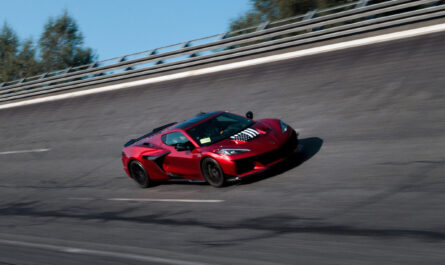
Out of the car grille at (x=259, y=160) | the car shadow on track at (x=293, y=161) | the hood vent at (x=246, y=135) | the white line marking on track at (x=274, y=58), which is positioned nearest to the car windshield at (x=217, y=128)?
the hood vent at (x=246, y=135)

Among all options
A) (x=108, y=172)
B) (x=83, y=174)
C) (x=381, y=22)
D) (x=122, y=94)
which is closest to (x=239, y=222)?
(x=108, y=172)

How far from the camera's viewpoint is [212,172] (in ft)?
31.3

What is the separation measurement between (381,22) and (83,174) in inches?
358

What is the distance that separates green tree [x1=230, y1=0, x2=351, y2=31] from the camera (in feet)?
80.0

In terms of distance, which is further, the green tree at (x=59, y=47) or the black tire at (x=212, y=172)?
the green tree at (x=59, y=47)

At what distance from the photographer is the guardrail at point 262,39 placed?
1464 centimetres

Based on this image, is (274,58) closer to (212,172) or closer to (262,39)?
(262,39)

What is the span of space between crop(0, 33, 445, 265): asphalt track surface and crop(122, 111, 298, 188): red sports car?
13.1 inches

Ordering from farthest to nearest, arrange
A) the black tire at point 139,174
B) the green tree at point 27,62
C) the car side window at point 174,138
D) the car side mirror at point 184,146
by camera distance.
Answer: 1. the green tree at point 27,62
2. the black tire at point 139,174
3. the car side window at point 174,138
4. the car side mirror at point 184,146

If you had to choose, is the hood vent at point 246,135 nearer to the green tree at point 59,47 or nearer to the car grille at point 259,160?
the car grille at point 259,160

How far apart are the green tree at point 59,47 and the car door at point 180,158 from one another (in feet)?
102

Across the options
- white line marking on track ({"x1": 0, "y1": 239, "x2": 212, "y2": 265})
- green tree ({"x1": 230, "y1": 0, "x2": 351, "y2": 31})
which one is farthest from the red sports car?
green tree ({"x1": 230, "y1": 0, "x2": 351, "y2": 31})

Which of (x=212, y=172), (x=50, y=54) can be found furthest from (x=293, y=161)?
(x=50, y=54)

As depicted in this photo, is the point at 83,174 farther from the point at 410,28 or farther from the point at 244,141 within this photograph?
the point at 410,28
